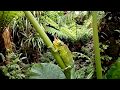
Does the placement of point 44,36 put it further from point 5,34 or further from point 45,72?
point 5,34

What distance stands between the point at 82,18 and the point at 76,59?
1.65ft

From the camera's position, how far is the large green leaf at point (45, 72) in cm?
98

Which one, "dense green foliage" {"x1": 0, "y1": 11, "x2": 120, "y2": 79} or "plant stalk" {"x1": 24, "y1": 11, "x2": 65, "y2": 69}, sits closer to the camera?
"plant stalk" {"x1": 24, "y1": 11, "x2": 65, "y2": 69}

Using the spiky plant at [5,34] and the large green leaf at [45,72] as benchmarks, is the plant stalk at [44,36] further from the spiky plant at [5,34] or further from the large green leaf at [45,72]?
the spiky plant at [5,34]

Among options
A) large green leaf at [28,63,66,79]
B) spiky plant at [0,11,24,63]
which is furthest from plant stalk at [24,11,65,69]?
spiky plant at [0,11,24,63]

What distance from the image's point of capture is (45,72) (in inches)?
38.6

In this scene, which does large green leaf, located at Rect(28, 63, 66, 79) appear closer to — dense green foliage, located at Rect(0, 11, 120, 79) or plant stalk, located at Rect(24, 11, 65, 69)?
plant stalk, located at Rect(24, 11, 65, 69)

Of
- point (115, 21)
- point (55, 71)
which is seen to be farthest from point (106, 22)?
point (55, 71)

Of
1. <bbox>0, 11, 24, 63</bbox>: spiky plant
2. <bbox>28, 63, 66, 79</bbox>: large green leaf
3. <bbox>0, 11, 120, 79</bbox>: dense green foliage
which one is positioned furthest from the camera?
<bbox>0, 11, 24, 63</bbox>: spiky plant

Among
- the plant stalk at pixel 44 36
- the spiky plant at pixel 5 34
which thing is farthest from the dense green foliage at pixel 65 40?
the plant stalk at pixel 44 36

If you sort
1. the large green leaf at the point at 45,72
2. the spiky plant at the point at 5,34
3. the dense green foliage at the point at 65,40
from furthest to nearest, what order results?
1. the spiky plant at the point at 5,34
2. the dense green foliage at the point at 65,40
3. the large green leaf at the point at 45,72

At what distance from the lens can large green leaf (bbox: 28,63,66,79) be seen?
3.21 ft

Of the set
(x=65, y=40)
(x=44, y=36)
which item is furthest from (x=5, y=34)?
(x=44, y=36)
